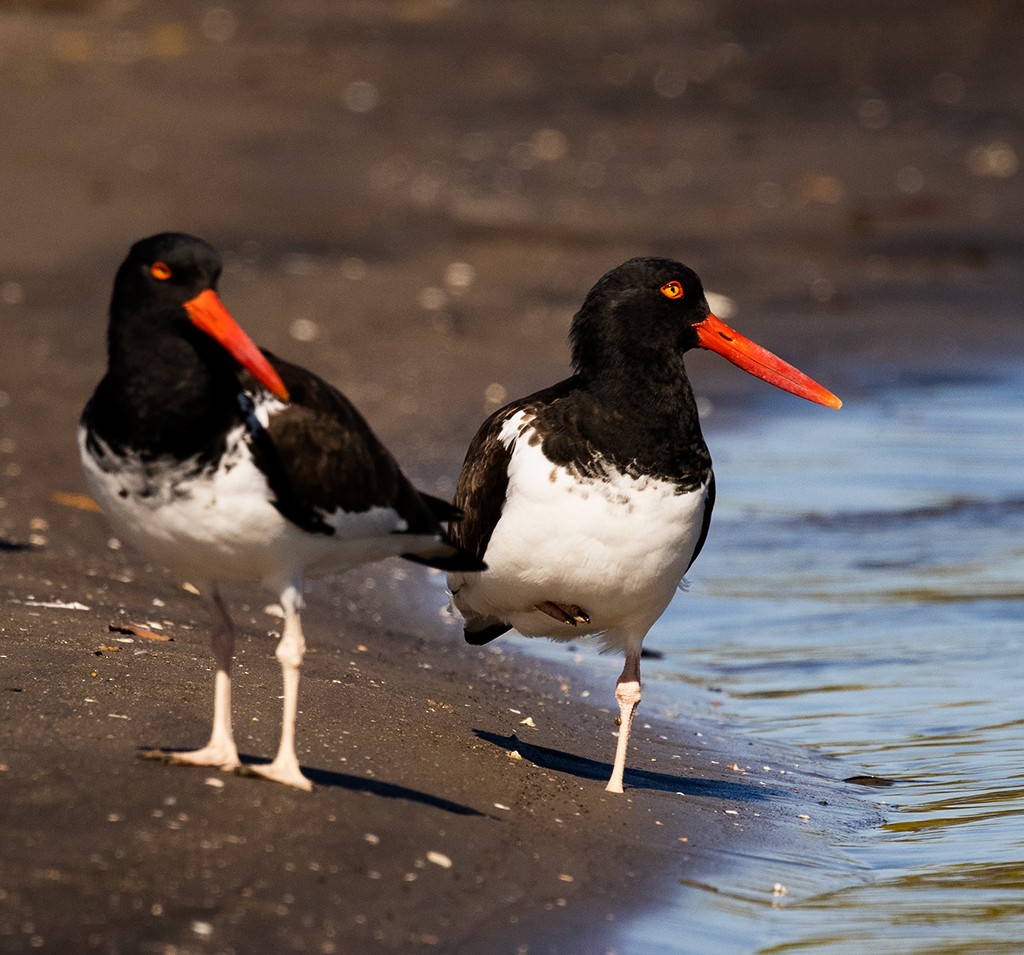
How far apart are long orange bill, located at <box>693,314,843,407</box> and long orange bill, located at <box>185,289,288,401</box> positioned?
6.91 feet

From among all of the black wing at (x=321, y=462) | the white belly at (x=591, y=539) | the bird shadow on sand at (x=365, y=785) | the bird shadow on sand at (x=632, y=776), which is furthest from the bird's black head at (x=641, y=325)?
the bird shadow on sand at (x=365, y=785)

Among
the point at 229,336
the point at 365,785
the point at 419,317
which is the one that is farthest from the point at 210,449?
the point at 419,317

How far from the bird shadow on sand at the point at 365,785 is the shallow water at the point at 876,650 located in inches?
27.0

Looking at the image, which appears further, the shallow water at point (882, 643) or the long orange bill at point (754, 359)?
the long orange bill at point (754, 359)

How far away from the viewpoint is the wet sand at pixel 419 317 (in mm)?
4527

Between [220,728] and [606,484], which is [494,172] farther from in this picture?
[220,728]

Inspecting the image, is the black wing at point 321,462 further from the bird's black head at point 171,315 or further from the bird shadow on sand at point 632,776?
the bird shadow on sand at point 632,776

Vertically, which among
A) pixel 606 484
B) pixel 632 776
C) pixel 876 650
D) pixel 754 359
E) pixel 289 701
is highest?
pixel 754 359

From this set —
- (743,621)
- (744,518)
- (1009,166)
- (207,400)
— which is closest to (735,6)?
(1009,166)

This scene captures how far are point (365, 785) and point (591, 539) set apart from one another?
1112 millimetres

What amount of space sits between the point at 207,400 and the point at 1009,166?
47.2ft

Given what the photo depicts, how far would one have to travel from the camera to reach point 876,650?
794 centimetres

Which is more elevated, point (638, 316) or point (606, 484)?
point (638, 316)

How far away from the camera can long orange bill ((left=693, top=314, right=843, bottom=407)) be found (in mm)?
6215
